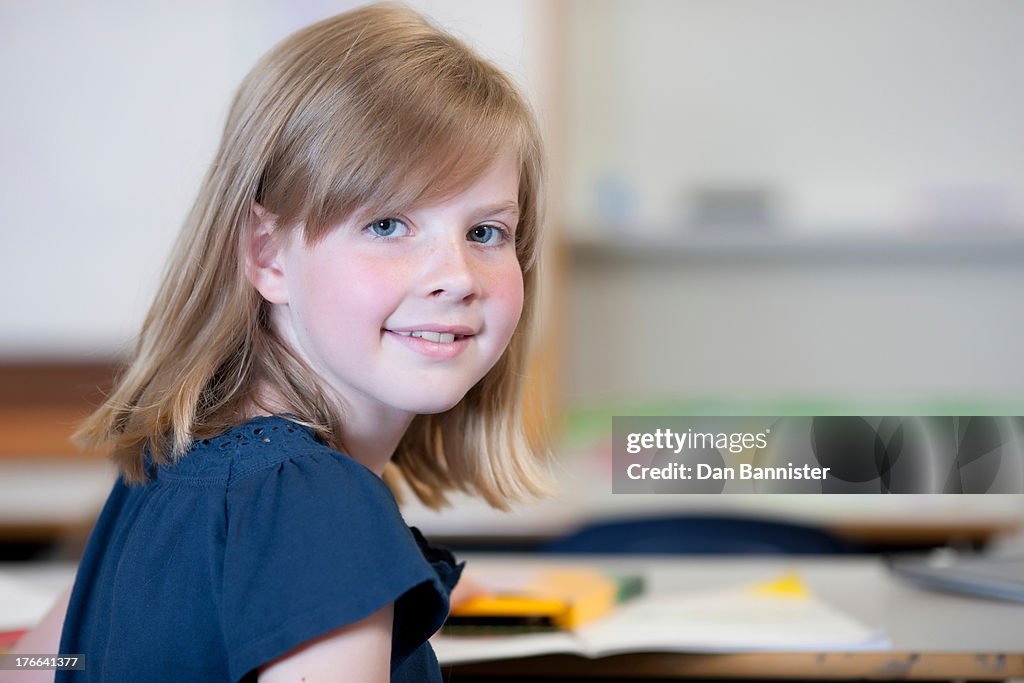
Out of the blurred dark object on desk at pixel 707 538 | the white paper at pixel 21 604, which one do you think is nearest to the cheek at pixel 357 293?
the white paper at pixel 21 604

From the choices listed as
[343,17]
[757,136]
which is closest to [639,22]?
[757,136]

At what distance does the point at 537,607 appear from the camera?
0.99m

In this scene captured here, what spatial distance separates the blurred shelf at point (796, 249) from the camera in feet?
9.11

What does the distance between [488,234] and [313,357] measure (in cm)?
15

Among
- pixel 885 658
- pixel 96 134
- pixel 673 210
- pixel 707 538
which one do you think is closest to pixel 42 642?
pixel 885 658

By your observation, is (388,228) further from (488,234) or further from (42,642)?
(42,642)

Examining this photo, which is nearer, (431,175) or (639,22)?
(431,175)

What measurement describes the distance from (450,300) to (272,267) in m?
0.15

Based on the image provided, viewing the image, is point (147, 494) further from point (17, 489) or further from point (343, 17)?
point (17, 489)

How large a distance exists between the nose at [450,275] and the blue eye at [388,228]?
1.0 inches

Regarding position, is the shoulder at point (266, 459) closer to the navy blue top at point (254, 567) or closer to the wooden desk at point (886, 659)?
the navy blue top at point (254, 567)

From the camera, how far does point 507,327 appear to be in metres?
0.77

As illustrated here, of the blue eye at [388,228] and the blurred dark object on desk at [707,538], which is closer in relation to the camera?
the blue eye at [388,228]

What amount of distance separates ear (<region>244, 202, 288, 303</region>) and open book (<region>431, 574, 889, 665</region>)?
325mm
